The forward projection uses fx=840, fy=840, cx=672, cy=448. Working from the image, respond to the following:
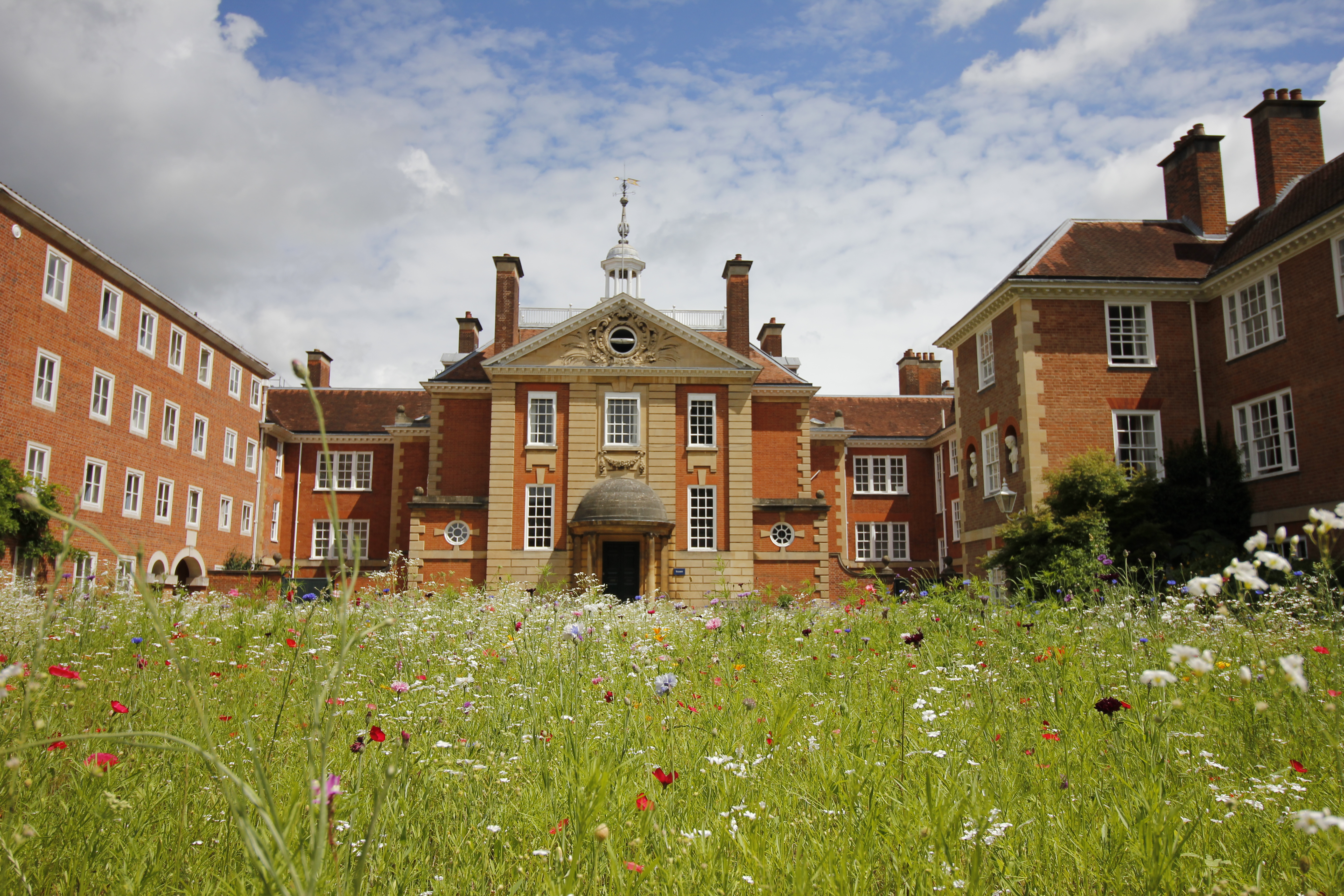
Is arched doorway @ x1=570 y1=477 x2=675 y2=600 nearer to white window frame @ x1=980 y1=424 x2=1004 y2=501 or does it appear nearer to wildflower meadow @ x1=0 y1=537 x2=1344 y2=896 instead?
white window frame @ x1=980 y1=424 x2=1004 y2=501

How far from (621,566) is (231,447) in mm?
17658

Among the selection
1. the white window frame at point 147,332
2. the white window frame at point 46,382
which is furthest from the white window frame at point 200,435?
the white window frame at point 46,382

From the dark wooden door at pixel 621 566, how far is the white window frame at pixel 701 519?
1.99 metres

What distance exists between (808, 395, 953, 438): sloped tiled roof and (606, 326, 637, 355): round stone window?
13.4 m

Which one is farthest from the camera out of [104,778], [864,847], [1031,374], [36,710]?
[1031,374]

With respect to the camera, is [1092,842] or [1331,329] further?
[1331,329]

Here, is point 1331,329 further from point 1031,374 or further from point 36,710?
point 36,710

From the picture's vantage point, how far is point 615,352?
31.7m

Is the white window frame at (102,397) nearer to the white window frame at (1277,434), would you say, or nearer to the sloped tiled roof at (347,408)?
the sloped tiled roof at (347,408)

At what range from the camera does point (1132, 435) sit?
23.0 m

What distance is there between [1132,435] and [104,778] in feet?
80.9

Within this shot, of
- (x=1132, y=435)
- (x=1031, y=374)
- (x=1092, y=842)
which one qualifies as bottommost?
(x=1092, y=842)

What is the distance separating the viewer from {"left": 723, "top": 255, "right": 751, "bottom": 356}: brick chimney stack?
109ft

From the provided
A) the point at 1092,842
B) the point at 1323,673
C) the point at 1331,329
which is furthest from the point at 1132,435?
the point at 1092,842
